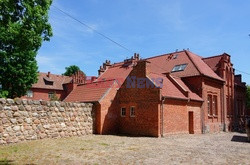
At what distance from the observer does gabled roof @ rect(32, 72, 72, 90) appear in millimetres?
50250

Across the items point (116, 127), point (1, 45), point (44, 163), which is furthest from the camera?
point (1, 45)

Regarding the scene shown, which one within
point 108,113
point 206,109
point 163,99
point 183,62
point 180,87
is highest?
point 183,62

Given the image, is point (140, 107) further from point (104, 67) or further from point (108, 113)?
point (104, 67)

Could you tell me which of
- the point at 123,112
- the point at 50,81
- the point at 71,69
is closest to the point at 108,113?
the point at 123,112

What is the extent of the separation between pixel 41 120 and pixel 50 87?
123ft

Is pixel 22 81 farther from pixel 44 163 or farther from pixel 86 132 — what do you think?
pixel 44 163

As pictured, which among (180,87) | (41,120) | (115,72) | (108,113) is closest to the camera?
(41,120)

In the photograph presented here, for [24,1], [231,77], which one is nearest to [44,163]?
[24,1]

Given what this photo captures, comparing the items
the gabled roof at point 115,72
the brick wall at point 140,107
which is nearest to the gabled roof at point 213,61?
the gabled roof at point 115,72

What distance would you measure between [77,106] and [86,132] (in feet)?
7.47

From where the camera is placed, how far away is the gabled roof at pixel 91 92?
2042cm

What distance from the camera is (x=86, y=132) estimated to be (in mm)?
Answer: 18281

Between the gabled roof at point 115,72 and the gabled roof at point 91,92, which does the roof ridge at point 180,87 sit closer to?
the gabled roof at point 115,72

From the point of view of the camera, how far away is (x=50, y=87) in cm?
5075
